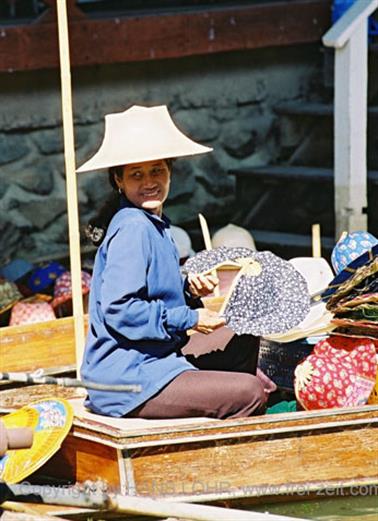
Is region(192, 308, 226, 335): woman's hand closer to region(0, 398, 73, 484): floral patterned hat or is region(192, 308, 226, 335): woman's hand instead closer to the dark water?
region(0, 398, 73, 484): floral patterned hat

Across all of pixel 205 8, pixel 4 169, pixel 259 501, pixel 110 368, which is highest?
pixel 205 8

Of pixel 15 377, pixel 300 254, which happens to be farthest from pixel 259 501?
pixel 300 254

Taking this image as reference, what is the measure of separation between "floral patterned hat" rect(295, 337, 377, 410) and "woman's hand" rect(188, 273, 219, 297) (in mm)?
464

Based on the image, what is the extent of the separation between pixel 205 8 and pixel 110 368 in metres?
4.02

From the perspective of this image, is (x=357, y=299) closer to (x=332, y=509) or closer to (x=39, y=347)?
(x=332, y=509)

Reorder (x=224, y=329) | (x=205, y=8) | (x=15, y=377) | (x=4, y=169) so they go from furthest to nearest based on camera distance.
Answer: (x=205, y=8), (x=4, y=169), (x=224, y=329), (x=15, y=377)

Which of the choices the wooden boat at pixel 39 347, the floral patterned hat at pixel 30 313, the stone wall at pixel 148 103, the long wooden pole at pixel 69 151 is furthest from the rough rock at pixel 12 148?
the long wooden pole at pixel 69 151

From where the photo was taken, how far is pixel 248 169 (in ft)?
30.3

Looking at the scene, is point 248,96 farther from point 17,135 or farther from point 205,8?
point 17,135

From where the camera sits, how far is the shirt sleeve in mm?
5359

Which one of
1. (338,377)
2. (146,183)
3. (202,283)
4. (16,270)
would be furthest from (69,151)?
(16,270)

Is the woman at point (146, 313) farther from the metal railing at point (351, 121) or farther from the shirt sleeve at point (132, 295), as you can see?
the metal railing at point (351, 121)

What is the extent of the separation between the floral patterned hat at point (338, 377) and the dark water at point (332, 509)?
359 mm

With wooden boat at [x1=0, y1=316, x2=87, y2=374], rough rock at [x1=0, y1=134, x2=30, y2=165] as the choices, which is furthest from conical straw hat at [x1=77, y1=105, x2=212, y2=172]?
rough rock at [x1=0, y1=134, x2=30, y2=165]
